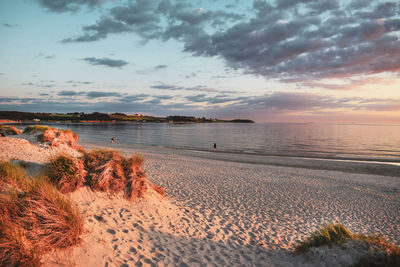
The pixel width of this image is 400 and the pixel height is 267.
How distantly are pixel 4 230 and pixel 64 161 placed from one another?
13.8ft

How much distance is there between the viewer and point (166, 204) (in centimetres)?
905

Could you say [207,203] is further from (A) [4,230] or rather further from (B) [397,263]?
(A) [4,230]

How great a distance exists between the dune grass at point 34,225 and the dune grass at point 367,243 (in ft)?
20.0

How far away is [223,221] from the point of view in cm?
847

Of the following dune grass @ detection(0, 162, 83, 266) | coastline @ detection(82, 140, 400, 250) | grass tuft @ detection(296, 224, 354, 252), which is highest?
dune grass @ detection(0, 162, 83, 266)

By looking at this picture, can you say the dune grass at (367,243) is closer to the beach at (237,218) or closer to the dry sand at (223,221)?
the dry sand at (223,221)

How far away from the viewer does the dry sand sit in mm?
5316

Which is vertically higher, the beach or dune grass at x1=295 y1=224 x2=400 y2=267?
dune grass at x1=295 y1=224 x2=400 y2=267

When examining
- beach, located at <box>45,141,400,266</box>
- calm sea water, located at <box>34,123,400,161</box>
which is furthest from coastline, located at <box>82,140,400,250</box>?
calm sea water, located at <box>34,123,400,161</box>

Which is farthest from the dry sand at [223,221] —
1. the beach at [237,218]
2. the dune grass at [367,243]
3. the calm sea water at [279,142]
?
the calm sea water at [279,142]

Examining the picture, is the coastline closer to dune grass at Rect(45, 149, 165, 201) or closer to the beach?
the beach

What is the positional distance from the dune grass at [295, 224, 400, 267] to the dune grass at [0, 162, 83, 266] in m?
6.10

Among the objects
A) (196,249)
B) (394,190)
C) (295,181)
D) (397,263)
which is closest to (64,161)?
(196,249)

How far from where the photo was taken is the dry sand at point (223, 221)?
5316 mm
